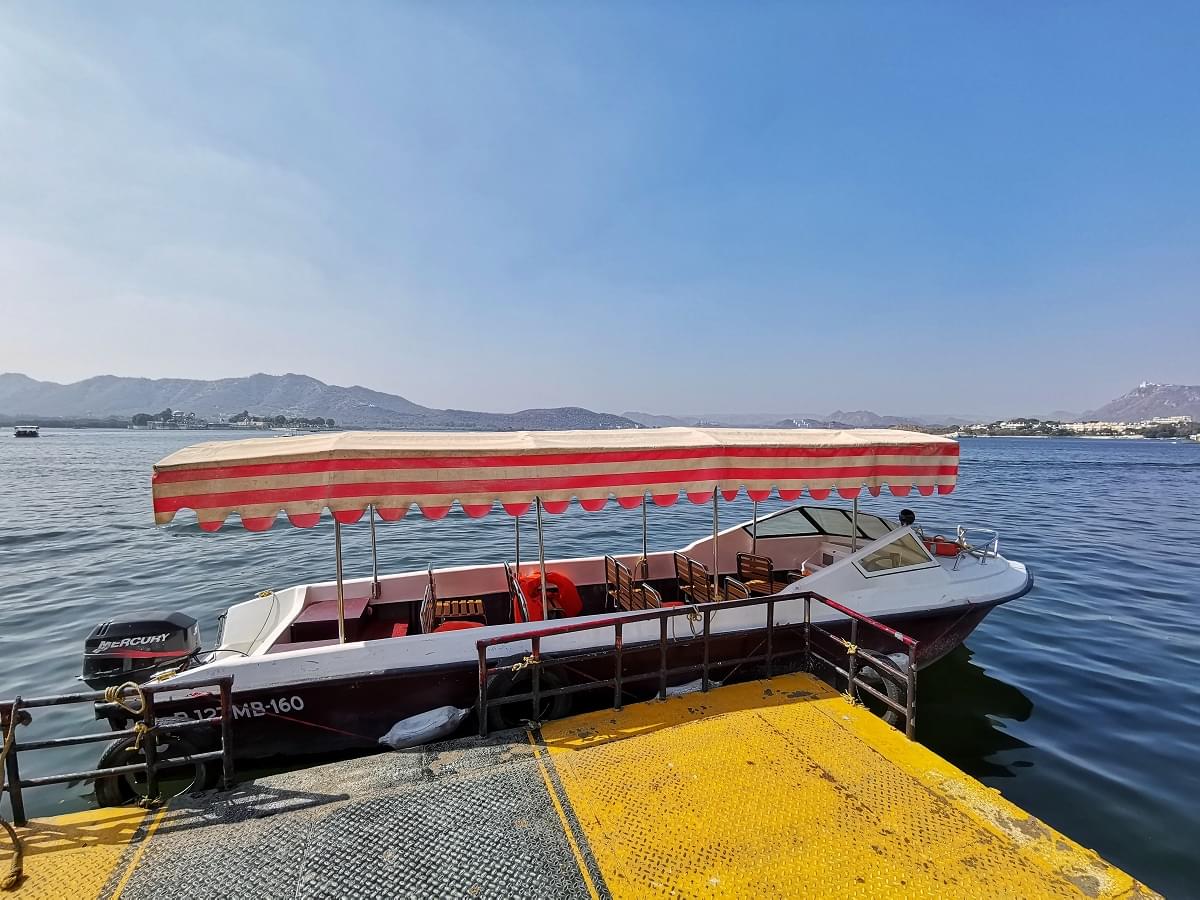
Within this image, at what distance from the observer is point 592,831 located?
12.7 ft

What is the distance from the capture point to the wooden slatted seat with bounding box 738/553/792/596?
8.09 m

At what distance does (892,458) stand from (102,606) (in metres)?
15.7

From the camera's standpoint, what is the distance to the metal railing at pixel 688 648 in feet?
17.3

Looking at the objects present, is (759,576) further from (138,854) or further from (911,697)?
(138,854)

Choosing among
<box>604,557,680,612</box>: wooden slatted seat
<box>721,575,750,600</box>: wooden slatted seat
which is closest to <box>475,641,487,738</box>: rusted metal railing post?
<box>604,557,680,612</box>: wooden slatted seat

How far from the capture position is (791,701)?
5.81 meters

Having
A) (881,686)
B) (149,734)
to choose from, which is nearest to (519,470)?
(149,734)

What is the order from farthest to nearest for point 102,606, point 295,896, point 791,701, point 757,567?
point 102,606 → point 757,567 → point 791,701 → point 295,896

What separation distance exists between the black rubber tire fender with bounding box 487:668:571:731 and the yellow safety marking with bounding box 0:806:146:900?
2.87m

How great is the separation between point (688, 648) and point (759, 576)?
8.06 feet

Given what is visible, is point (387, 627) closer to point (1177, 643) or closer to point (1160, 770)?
point (1160, 770)

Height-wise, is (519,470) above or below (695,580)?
above

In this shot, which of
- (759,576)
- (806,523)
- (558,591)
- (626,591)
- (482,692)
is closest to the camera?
(482,692)

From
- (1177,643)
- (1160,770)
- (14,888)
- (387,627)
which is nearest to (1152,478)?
(1177,643)
